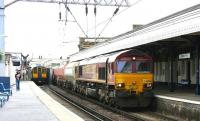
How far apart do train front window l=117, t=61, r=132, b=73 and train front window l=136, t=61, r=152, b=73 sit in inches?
15.6

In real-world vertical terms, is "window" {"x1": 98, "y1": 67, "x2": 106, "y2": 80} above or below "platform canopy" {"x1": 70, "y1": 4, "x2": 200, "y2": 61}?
below

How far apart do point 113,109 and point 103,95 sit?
120 inches

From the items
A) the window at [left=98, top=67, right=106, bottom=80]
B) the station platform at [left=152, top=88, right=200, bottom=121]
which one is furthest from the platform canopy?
the station platform at [left=152, top=88, right=200, bottom=121]

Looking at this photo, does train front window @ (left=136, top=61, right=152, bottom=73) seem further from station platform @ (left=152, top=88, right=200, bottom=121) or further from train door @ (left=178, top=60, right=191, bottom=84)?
train door @ (left=178, top=60, right=191, bottom=84)

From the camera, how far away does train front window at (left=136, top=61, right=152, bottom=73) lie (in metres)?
23.5

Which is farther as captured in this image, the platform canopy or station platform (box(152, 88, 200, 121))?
the platform canopy

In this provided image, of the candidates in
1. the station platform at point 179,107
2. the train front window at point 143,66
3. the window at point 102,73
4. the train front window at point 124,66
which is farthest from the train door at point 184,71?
the train front window at point 124,66

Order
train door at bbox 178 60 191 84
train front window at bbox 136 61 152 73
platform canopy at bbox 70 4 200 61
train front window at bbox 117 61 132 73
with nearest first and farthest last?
platform canopy at bbox 70 4 200 61 < train front window at bbox 117 61 132 73 < train front window at bbox 136 61 152 73 < train door at bbox 178 60 191 84

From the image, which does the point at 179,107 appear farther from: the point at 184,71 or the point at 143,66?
the point at 184,71

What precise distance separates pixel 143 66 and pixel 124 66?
1.00 metres

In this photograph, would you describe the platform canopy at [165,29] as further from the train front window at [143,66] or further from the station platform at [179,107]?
the station platform at [179,107]

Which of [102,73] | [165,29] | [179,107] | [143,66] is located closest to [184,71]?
[102,73]

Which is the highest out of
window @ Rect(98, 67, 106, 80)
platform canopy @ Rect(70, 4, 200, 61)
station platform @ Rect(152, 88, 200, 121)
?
platform canopy @ Rect(70, 4, 200, 61)

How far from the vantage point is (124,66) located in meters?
Answer: 23.2
